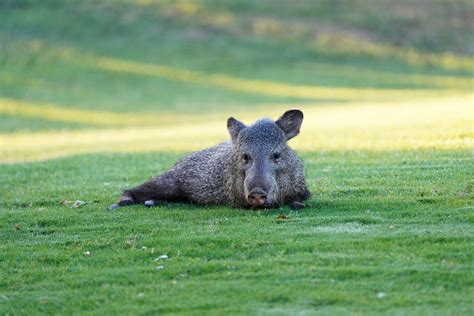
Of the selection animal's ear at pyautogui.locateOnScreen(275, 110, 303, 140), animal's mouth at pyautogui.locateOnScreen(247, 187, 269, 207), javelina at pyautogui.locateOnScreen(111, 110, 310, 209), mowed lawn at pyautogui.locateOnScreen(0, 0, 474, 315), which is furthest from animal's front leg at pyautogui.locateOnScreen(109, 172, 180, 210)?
animal's mouth at pyautogui.locateOnScreen(247, 187, 269, 207)

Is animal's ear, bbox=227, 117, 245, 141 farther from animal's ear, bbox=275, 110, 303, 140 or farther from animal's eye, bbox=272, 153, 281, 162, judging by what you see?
animal's eye, bbox=272, 153, 281, 162

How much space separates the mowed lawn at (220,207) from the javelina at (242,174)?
11.5 inches

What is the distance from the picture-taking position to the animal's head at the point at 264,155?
12.4m

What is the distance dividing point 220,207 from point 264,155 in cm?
A: 134

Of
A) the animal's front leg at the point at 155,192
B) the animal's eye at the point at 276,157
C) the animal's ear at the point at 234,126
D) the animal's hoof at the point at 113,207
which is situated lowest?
the animal's hoof at the point at 113,207

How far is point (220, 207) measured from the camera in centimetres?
1380

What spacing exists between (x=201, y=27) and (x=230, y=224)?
61.3m

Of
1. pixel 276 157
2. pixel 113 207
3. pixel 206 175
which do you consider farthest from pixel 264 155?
pixel 113 207

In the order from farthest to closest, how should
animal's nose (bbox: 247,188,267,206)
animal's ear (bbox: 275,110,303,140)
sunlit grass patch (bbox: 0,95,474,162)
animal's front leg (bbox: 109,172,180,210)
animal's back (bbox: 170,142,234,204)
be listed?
sunlit grass patch (bbox: 0,95,474,162) < animal's front leg (bbox: 109,172,180,210) < animal's back (bbox: 170,142,234,204) < animal's ear (bbox: 275,110,303,140) < animal's nose (bbox: 247,188,267,206)

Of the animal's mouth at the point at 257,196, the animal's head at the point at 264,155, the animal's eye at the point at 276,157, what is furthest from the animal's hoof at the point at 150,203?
the animal's mouth at the point at 257,196

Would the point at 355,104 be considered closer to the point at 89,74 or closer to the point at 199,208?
the point at 89,74

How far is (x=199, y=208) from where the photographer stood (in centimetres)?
1397

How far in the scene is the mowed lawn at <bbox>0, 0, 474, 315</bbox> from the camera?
9.52 m

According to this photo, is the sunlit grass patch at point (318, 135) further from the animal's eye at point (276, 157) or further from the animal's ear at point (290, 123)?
the animal's eye at point (276, 157)
